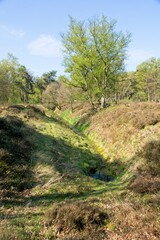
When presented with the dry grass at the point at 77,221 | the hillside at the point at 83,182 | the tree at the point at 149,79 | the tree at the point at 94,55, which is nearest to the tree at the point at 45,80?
the tree at the point at 149,79

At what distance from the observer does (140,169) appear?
14.1 m

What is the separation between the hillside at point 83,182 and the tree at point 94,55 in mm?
13175

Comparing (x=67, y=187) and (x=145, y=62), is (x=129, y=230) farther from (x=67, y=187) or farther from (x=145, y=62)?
(x=145, y=62)

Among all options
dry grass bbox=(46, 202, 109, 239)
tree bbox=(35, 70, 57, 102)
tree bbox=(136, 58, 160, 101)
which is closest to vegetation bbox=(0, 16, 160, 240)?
dry grass bbox=(46, 202, 109, 239)

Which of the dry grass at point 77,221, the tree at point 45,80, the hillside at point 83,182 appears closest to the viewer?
the dry grass at point 77,221

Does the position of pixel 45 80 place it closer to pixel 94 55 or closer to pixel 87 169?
pixel 94 55

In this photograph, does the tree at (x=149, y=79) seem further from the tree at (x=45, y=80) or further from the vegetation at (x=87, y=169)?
the tree at (x=45, y=80)

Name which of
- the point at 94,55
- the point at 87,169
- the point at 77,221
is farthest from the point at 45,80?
the point at 77,221

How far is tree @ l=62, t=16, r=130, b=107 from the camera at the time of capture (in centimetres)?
3681

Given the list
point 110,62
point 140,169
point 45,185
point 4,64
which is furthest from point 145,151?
point 4,64

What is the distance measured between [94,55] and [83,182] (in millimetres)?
26738

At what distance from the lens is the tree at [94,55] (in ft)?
121

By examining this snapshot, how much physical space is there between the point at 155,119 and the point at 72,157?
7821mm

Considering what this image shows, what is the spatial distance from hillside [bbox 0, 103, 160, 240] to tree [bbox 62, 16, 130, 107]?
13175 millimetres
